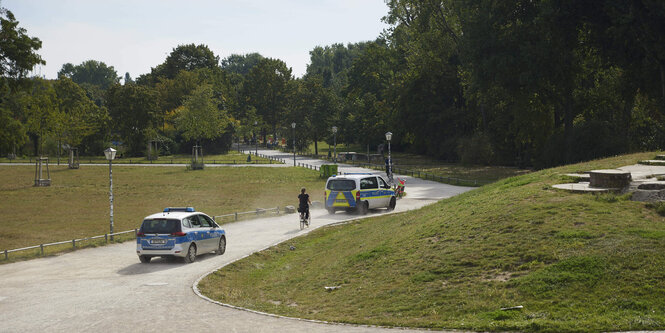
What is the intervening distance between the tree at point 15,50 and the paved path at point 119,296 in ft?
97.6

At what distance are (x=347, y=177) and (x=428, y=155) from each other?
60.5 metres

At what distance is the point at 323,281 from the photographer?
51.7 feet

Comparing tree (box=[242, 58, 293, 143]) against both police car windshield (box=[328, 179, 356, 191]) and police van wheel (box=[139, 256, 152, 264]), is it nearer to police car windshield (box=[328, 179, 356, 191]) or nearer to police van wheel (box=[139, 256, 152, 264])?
police car windshield (box=[328, 179, 356, 191])

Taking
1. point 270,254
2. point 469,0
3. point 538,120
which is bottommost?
point 270,254

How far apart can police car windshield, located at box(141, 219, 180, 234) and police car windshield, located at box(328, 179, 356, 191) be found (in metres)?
12.5

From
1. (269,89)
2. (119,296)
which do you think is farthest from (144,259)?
(269,89)

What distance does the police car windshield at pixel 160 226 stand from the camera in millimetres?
19188

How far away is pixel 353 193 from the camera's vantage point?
30.3 m

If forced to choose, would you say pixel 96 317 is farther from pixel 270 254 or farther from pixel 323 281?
pixel 270 254

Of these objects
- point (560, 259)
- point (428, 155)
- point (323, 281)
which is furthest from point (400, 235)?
point (428, 155)

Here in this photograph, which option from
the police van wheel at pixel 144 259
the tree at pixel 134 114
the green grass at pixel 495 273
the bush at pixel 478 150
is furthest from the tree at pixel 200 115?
the green grass at pixel 495 273

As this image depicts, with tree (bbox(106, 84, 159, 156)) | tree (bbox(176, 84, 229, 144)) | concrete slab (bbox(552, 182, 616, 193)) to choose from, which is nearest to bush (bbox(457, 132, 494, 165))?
tree (bbox(176, 84, 229, 144))

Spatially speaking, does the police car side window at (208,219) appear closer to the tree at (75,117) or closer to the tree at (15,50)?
the tree at (15,50)

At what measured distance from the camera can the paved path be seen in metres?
11.7
